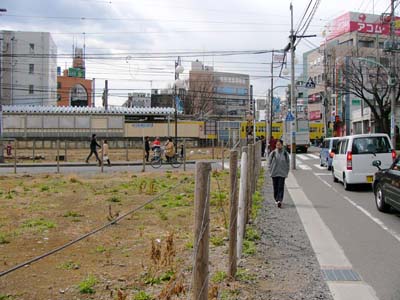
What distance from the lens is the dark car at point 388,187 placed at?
9345 millimetres

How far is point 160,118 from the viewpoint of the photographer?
5706cm

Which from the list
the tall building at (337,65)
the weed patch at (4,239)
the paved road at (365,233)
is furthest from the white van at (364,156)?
the tall building at (337,65)

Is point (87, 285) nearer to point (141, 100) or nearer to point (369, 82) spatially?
point (369, 82)

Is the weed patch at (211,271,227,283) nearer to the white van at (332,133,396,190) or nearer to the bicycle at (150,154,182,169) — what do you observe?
the white van at (332,133,396,190)

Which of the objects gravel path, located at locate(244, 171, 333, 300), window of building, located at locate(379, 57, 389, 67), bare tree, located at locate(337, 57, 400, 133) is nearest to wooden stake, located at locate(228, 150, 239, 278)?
gravel path, located at locate(244, 171, 333, 300)

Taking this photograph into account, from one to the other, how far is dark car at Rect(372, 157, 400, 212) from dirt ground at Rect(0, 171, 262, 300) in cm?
344

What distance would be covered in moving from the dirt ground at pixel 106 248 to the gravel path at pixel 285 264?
0.28 m

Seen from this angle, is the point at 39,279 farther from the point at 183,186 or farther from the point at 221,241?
the point at 183,186

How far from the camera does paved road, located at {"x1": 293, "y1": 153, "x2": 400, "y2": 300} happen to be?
5684 mm

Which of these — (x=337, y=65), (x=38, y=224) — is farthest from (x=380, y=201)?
(x=337, y=65)

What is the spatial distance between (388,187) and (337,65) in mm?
36801

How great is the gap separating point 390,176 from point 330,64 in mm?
41915

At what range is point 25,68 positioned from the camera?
64938 mm

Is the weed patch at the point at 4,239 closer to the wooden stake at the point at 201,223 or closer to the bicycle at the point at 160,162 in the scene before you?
the wooden stake at the point at 201,223
